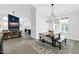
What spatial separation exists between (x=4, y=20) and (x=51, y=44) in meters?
2.42

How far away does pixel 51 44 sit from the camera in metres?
4.50

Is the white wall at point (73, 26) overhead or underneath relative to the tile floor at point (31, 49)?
overhead

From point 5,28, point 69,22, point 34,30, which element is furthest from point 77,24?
point 5,28

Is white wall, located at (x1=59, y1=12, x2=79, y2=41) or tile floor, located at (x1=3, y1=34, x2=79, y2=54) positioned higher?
white wall, located at (x1=59, y1=12, x2=79, y2=41)

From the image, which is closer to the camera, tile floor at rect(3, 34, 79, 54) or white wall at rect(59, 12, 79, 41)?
tile floor at rect(3, 34, 79, 54)

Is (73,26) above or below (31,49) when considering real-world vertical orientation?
above

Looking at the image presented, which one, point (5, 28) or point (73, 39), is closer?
point (5, 28)

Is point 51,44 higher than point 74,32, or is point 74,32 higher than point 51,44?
point 74,32

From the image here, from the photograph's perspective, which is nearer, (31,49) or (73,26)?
(31,49)

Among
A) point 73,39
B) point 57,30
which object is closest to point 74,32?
point 73,39
